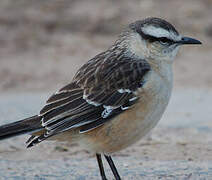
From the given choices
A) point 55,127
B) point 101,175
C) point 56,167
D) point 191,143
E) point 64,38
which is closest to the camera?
point 55,127

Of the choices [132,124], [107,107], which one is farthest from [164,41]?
[132,124]

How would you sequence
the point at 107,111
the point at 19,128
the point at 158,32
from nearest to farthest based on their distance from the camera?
the point at 19,128 < the point at 107,111 < the point at 158,32

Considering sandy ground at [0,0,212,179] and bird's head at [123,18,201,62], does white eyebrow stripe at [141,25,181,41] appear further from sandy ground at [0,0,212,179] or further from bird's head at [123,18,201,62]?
sandy ground at [0,0,212,179]

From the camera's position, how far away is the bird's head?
315 inches

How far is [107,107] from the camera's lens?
24.6 ft

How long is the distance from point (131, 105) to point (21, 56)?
7104 millimetres

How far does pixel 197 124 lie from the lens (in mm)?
10516

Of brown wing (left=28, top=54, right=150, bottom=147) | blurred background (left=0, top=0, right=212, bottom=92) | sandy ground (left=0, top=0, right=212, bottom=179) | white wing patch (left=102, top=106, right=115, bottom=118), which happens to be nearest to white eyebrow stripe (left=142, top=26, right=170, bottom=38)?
brown wing (left=28, top=54, right=150, bottom=147)

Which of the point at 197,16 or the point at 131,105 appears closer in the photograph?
the point at 131,105

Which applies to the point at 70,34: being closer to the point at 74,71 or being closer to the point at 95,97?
the point at 74,71

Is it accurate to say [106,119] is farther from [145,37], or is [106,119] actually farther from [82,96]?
[145,37]

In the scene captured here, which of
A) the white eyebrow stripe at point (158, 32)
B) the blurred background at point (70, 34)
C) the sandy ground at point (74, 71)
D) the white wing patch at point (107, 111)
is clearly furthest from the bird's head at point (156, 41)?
the blurred background at point (70, 34)

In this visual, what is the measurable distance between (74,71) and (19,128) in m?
6.23

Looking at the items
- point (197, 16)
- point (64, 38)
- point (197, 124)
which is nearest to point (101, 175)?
point (197, 124)
